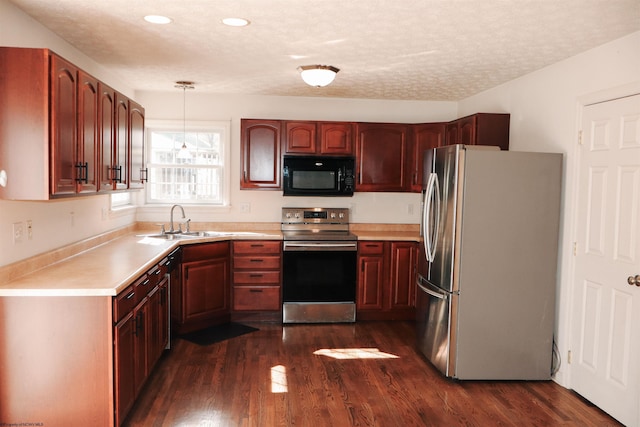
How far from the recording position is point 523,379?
3.75 meters

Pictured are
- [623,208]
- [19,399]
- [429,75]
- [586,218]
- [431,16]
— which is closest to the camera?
[19,399]

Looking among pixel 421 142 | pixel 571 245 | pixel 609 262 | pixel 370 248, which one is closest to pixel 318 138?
pixel 421 142

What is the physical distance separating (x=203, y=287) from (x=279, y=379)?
4.72 feet

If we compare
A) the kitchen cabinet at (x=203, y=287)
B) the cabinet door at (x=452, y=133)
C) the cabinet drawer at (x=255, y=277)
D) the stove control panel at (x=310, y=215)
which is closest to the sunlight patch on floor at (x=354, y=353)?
the cabinet drawer at (x=255, y=277)

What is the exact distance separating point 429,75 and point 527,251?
1729 millimetres

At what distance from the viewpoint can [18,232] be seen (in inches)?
115

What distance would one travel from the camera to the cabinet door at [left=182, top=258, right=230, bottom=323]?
4.60 metres

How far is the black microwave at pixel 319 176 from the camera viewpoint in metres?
5.23

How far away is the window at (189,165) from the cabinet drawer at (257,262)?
84cm

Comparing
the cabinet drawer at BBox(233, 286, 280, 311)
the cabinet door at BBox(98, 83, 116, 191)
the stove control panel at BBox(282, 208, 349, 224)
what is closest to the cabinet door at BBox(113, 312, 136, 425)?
the cabinet door at BBox(98, 83, 116, 191)

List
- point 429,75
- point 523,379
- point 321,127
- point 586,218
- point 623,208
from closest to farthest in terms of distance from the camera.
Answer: point 623,208 → point 586,218 → point 523,379 → point 429,75 → point 321,127

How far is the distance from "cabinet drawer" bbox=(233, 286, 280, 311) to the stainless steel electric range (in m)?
0.11

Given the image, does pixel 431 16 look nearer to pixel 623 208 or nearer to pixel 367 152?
pixel 623 208

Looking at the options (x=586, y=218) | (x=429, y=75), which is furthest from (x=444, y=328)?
(x=429, y=75)
